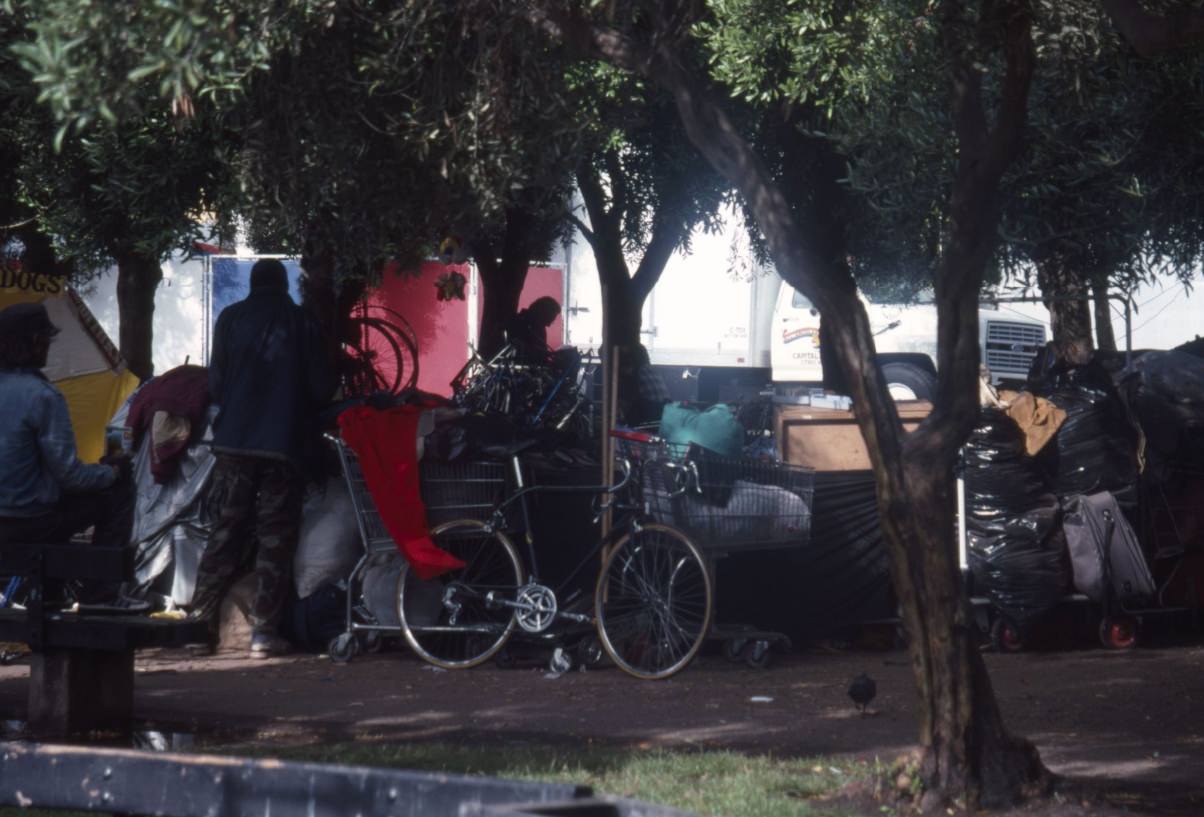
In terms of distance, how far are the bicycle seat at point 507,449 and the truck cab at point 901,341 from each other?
15.1 m

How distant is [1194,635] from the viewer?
1134 centimetres

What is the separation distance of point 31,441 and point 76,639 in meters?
1.67

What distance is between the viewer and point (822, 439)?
1073 cm

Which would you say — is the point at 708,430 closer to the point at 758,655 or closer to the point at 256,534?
the point at 758,655

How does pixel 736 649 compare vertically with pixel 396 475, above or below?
below

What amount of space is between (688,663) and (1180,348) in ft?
17.4

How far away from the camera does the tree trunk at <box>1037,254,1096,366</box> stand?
11.4m

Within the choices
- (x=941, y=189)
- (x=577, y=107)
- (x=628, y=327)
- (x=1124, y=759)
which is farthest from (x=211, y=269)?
(x=1124, y=759)

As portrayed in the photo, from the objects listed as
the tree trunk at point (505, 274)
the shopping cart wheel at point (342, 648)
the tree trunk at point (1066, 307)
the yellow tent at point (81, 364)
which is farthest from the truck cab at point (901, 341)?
the shopping cart wheel at point (342, 648)

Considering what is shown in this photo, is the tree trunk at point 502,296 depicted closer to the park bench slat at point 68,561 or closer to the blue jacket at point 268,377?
the blue jacket at point 268,377

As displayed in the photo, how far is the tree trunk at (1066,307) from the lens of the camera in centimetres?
1136

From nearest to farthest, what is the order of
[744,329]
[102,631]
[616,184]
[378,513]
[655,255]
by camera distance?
[102,631], [378,513], [616,184], [655,255], [744,329]

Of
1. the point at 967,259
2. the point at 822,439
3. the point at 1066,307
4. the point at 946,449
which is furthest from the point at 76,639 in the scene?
the point at 1066,307

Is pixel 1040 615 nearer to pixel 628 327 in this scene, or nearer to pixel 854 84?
pixel 854 84
